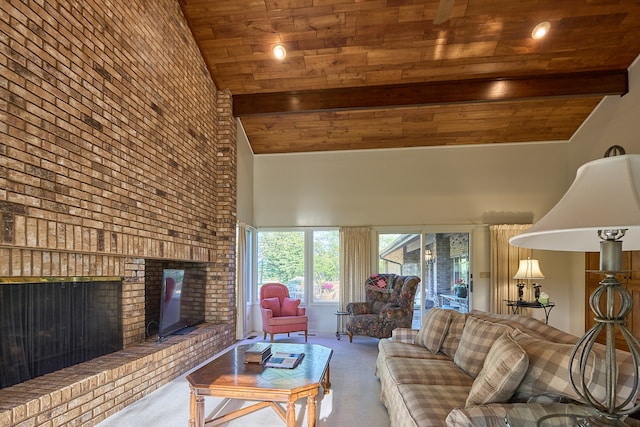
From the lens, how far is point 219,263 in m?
5.23

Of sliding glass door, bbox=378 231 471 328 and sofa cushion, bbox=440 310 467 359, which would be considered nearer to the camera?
sofa cushion, bbox=440 310 467 359

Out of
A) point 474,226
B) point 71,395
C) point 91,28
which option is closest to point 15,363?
point 71,395

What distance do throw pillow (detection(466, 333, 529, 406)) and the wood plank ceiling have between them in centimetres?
337

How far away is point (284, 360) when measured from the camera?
9.86 feet

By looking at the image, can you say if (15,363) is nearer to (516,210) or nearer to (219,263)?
(219,263)

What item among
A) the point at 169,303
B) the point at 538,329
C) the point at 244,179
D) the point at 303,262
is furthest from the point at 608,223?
the point at 303,262

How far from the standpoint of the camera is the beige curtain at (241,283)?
18.9 ft


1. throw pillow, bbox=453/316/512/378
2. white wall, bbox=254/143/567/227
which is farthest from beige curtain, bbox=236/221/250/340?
throw pillow, bbox=453/316/512/378

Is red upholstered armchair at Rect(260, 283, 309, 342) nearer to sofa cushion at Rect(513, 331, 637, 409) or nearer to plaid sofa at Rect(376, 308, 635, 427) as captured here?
plaid sofa at Rect(376, 308, 635, 427)

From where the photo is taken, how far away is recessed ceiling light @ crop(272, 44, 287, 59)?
4598mm

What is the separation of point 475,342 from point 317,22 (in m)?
3.75

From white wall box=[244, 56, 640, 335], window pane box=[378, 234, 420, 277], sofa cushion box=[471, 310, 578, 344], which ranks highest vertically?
white wall box=[244, 56, 640, 335]

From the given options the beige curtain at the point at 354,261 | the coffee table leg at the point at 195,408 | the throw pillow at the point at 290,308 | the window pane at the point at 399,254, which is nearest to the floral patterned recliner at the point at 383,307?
the beige curtain at the point at 354,261

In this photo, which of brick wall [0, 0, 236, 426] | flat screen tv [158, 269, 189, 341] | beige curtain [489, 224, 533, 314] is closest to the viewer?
brick wall [0, 0, 236, 426]
